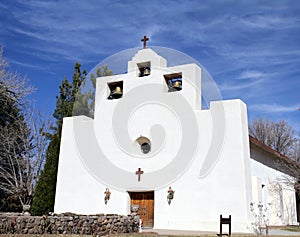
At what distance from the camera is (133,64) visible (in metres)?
18.0

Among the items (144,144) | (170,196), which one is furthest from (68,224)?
(144,144)

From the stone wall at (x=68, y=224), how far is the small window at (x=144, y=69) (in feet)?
24.3

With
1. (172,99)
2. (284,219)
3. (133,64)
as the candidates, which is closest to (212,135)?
(172,99)

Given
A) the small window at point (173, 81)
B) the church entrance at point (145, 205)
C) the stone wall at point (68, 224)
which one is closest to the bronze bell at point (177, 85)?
the small window at point (173, 81)

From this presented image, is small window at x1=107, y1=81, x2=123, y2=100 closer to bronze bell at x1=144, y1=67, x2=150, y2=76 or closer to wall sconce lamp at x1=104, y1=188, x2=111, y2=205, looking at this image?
bronze bell at x1=144, y1=67, x2=150, y2=76

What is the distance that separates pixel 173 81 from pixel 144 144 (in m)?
3.40

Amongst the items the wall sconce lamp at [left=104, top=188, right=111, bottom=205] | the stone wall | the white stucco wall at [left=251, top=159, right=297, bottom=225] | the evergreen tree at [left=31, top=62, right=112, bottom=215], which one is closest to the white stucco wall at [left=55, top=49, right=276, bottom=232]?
the wall sconce lamp at [left=104, top=188, right=111, bottom=205]

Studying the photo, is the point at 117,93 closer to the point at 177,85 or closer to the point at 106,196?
the point at 177,85

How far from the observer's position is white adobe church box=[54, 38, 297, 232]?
1474cm

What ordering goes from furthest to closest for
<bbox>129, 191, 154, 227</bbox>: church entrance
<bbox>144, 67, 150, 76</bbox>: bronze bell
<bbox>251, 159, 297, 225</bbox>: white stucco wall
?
<bbox>251, 159, 297, 225</bbox>: white stucco wall, <bbox>144, 67, 150, 76</bbox>: bronze bell, <bbox>129, 191, 154, 227</bbox>: church entrance

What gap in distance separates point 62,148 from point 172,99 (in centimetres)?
658

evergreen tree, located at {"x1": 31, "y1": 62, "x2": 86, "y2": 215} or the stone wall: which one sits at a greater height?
evergreen tree, located at {"x1": 31, "y1": 62, "x2": 86, "y2": 215}

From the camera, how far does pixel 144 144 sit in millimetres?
17281

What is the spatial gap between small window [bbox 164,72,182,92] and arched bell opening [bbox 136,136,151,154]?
107 inches
